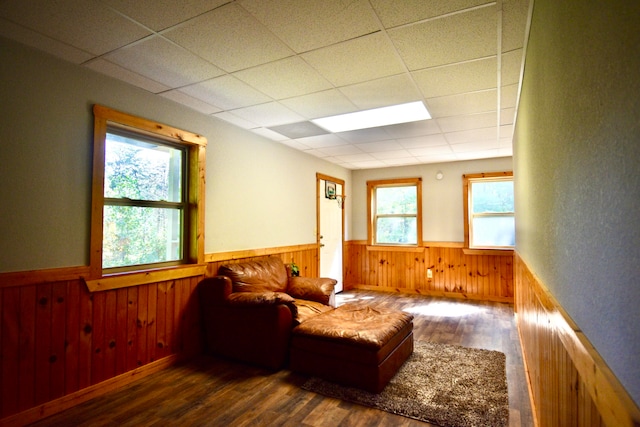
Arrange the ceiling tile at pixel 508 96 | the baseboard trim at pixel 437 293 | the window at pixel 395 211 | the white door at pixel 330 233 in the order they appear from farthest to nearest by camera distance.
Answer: the window at pixel 395 211, the white door at pixel 330 233, the baseboard trim at pixel 437 293, the ceiling tile at pixel 508 96

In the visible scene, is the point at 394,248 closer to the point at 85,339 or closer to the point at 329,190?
the point at 329,190

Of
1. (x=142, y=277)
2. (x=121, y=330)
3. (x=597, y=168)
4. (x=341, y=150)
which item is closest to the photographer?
(x=597, y=168)

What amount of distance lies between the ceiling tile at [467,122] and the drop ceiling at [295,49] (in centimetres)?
5

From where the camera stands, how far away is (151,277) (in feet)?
9.59

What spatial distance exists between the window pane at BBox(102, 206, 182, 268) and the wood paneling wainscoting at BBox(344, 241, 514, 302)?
3971 mm

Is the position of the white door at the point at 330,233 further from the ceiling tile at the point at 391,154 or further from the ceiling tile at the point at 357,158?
the ceiling tile at the point at 391,154

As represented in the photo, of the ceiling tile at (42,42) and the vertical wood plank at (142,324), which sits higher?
the ceiling tile at (42,42)

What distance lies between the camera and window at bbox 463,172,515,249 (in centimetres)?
563

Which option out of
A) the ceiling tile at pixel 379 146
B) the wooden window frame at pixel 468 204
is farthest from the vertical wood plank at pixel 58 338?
the wooden window frame at pixel 468 204

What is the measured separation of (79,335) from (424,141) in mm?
4284

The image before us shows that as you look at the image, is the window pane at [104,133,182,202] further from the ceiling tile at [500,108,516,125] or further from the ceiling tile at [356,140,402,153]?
the ceiling tile at [500,108,516,125]

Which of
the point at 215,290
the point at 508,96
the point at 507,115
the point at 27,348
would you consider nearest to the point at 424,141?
the point at 507,115

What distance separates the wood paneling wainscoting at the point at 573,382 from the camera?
2.13ft

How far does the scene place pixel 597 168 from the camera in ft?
2.70
